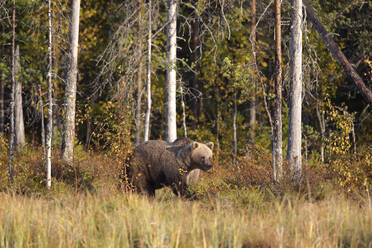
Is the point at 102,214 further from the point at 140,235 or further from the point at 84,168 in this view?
the point at 84,168

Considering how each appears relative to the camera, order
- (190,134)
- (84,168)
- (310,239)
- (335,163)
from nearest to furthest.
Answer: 1. (310,239)
2. (335,163)
3. (84,168)
4. (190,134)

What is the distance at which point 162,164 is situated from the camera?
35.1 feet

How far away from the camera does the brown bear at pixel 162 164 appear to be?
419 inches

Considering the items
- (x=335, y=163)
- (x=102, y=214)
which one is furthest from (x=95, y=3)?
(x=102, y=214)

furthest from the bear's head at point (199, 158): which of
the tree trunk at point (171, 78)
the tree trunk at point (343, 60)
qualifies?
the tree trunk at point (343, 60)

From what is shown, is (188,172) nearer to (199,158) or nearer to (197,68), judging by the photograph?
(199,158)

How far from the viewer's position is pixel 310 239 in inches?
213

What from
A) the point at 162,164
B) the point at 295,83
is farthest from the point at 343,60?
the point at 162,164

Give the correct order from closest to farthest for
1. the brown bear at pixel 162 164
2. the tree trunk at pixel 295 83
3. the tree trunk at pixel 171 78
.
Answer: the brown bear at pixel 162 164, the tree trunk at pixel 295 83, the tree trunk at pixel 171 78

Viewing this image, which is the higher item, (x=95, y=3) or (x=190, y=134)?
(x=95, y=3)

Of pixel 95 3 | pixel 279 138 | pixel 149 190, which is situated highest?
pixel 95 3

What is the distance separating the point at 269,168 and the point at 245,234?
17.2 feet

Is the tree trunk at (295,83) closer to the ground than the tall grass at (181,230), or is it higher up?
higher up

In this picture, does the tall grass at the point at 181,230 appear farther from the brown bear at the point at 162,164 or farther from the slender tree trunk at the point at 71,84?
the slender tree trunk at the point at 71,84
